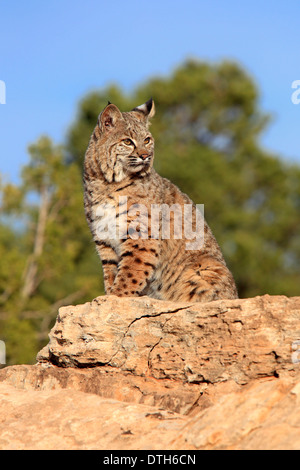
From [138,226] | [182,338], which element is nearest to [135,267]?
[138,226]

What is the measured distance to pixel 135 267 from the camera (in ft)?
26.1

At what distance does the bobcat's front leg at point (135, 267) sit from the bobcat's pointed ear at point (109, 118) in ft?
5.41

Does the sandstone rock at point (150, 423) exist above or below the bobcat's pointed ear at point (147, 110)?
below

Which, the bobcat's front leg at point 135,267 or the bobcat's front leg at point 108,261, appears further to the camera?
the bobcat's front leg at point 108,261

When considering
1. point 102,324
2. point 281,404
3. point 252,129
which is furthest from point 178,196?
point 252,129

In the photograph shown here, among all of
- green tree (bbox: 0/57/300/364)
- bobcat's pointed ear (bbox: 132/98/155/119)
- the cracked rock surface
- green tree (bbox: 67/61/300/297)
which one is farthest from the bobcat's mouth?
green tree (bbox: 67/61/300/297)

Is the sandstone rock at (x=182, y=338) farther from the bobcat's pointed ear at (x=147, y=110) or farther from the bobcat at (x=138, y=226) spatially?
the bobcat's pointed ear at (x=147, y=110)

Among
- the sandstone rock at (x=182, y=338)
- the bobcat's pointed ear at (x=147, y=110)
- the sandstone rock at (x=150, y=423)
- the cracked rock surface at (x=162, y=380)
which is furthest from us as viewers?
the bobcat's pointed ear at (x=147, y=110)

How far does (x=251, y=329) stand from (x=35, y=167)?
17244mm

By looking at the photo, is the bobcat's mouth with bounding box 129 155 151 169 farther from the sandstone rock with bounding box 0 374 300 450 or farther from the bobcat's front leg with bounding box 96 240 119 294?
the sandstone rock with bounding box 0 374 300 450

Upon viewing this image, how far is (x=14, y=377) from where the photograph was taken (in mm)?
6836

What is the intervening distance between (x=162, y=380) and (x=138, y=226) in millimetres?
2316

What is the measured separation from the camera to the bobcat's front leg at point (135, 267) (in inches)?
311

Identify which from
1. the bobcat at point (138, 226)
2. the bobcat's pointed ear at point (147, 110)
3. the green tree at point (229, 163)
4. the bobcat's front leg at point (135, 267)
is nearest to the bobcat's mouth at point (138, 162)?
the bobcat at point (138, 226)
